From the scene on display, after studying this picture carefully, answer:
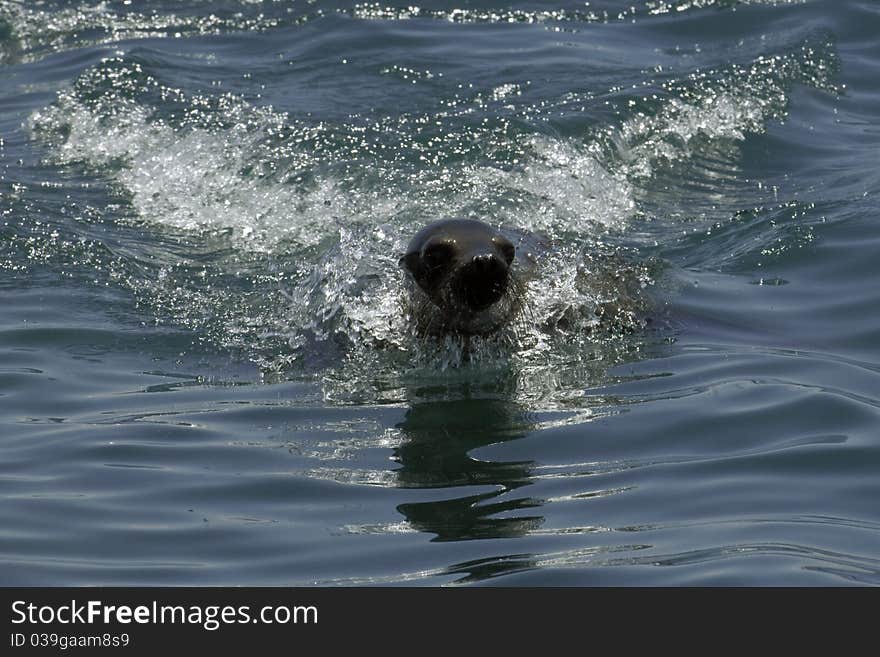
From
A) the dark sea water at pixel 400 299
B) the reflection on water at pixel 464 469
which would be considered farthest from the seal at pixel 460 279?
the reflection on water at pixel 464 469

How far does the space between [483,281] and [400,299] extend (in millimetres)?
854

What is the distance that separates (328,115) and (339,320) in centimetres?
439

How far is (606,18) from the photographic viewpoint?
1497 cm

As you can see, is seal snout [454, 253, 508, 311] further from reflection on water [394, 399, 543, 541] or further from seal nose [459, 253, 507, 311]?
reflection on water [394, 399, 543, 541]

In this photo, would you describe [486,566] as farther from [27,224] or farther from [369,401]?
[27,224]

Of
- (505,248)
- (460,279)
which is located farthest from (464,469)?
(505,248)

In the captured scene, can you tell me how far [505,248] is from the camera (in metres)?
7.14

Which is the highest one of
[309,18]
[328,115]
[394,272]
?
[309,18]

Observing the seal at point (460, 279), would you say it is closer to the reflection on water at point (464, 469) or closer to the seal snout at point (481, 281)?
the seal snout at point (481, 281)

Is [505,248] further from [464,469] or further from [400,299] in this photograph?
[464,469]

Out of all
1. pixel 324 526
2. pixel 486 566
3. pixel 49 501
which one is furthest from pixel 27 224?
pixel 486 566

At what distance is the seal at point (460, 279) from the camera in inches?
275

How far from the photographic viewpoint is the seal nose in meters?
6.92

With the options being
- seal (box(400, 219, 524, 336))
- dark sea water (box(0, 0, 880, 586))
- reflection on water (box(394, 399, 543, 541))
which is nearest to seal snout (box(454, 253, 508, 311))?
seal (box(400, 219, 524, 336))
